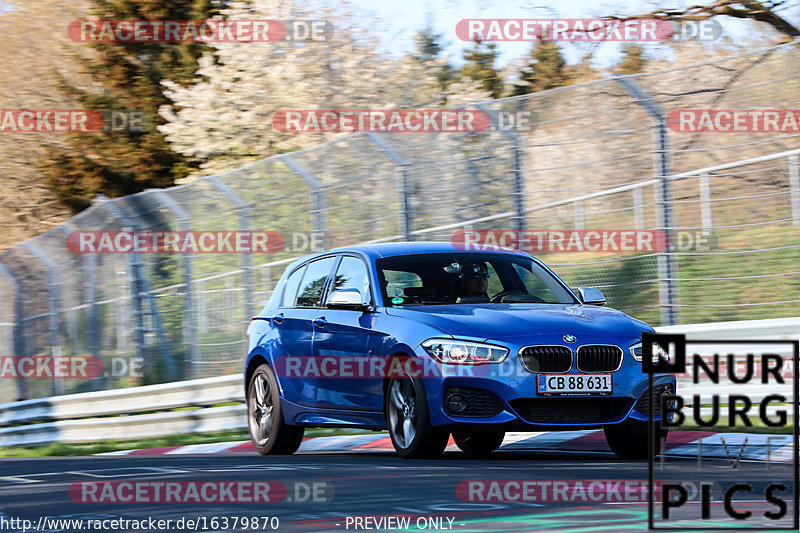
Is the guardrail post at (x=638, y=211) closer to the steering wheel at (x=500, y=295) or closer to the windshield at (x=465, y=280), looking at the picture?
the windshield at (x=465, y=280)

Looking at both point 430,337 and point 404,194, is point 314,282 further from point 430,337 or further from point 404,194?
point 404,194

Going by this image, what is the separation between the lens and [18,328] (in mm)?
21812

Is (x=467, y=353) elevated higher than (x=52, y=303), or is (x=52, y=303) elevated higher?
(x=467, y=353)

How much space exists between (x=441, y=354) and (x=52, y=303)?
41.7 feet

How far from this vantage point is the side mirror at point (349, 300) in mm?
10070

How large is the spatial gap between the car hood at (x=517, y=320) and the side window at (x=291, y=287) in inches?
78.0

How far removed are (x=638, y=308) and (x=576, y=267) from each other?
5.87ft

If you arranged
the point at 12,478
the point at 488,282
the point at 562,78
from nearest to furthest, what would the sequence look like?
the point at 12,478 < the point at 488,282 < the point at 562,78

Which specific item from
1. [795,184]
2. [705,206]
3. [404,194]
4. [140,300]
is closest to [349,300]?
[404,194]

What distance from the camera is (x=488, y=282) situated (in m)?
10.5

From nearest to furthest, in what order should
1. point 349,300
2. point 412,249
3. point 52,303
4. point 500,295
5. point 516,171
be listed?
point 349,300, point 500,295, point 412,249, point 516,171, point 52,303

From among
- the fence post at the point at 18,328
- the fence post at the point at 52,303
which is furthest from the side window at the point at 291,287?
the fence post at the point at 18,328

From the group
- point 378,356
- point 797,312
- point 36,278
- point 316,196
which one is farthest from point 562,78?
point 378,356

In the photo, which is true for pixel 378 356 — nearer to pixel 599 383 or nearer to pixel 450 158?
pixel 599 383
